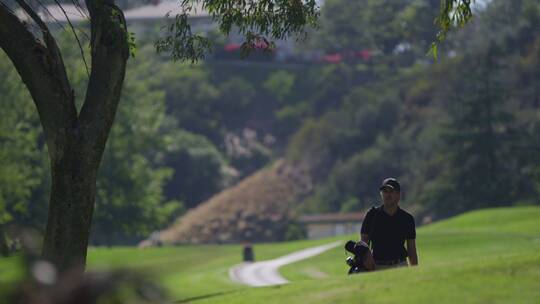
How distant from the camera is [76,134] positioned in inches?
535

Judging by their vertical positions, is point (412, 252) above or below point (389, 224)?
below

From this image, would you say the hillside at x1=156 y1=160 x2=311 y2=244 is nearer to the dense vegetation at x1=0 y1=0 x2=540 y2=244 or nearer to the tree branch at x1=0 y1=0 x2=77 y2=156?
the dense vegetation at x1=0 y1=0 x2=540 y2=244

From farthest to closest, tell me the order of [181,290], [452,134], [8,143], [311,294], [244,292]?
1. [452,134]
2. [8,143]
3. [181,290]
4. [244,292]
5. [311,294]

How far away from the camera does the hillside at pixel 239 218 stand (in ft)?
285

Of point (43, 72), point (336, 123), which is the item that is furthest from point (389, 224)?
point (336, 123)

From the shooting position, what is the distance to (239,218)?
90312mm

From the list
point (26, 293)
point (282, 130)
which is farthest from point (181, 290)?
point (282, 130)

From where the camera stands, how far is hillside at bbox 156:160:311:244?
87000 millimetres

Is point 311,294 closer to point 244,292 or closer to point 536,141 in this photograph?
point 244,292

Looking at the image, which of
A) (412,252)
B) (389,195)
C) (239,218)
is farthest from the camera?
(239,218)

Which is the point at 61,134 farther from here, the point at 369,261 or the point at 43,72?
the point at 369,261

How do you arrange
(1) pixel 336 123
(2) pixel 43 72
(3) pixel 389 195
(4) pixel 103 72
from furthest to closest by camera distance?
(1) pixel 336 123
(4) pixel 103 72
(2) pixel 43 72
(3) pixel 389 195

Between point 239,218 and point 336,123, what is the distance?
16.3 metres

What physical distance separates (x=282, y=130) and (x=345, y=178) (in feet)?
97.4
